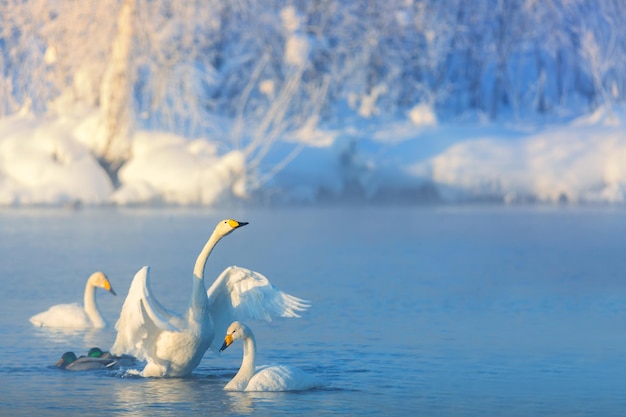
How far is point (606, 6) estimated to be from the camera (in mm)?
37531

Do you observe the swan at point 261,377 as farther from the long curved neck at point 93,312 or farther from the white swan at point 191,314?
the long curved neck at point 93,312

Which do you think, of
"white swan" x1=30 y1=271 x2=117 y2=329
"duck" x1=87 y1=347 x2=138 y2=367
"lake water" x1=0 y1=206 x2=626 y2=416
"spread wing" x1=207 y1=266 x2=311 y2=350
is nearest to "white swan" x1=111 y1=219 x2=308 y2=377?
"spread wing" x1=207 y1=266 x2=311 y2=350

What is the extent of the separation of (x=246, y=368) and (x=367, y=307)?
461cm

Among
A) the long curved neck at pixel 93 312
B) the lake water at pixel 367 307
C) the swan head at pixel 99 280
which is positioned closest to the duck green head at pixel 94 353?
the lake water at pixel 367 307

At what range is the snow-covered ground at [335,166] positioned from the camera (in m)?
27.8

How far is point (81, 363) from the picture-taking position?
10117 mm

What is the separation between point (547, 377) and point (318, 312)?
12.5 feet

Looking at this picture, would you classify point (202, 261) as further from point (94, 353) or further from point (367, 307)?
point (367, 307)

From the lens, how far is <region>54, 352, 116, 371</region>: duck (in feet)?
33.1

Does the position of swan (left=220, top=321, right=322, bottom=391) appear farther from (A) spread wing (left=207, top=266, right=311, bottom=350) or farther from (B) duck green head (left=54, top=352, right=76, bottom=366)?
(B) duck green head (left=54, top=352, right=76, bottom=366)

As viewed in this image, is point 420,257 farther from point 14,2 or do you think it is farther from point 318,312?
point 14,2

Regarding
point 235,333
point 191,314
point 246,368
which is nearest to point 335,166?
point 191,314

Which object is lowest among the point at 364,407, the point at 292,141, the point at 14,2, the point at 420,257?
the point at 364,407

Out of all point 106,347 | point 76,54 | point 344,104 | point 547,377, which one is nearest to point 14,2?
point 76,54
